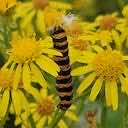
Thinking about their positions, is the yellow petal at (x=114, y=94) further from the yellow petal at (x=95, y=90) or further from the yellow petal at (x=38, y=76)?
the yellow petal at (x=38, y=76)

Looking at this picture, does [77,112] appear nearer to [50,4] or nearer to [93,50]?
[93,50]

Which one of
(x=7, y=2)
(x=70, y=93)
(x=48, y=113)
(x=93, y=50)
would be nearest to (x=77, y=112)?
(x=48, y=113)

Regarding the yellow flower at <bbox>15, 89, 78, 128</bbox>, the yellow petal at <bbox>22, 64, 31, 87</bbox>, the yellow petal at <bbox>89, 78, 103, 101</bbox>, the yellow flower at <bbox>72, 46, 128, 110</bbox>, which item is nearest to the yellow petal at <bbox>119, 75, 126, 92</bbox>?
the yellow flower at <bbox>72, 46, 128, 110</bbox>

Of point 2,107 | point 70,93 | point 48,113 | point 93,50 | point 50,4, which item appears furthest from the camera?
point 50,4

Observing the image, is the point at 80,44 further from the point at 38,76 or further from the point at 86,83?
the point at 38,76

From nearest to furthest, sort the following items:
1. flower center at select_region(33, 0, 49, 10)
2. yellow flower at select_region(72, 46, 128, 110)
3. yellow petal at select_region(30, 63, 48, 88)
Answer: yellow petal at select_region(30, 63, 48, 88), yellow flower at select_region(72, 46, 128, 110), flower center at select_region(33, 0, 49, 10)

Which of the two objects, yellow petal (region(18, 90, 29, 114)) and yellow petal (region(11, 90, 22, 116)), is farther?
yellow petal (region(18, 90, 29, 114))

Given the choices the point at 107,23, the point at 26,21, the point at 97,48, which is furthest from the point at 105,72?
the point at 26,21

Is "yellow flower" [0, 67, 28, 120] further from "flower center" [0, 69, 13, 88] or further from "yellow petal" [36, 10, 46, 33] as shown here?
"yellow petal" [36, 10, 46, 33]
